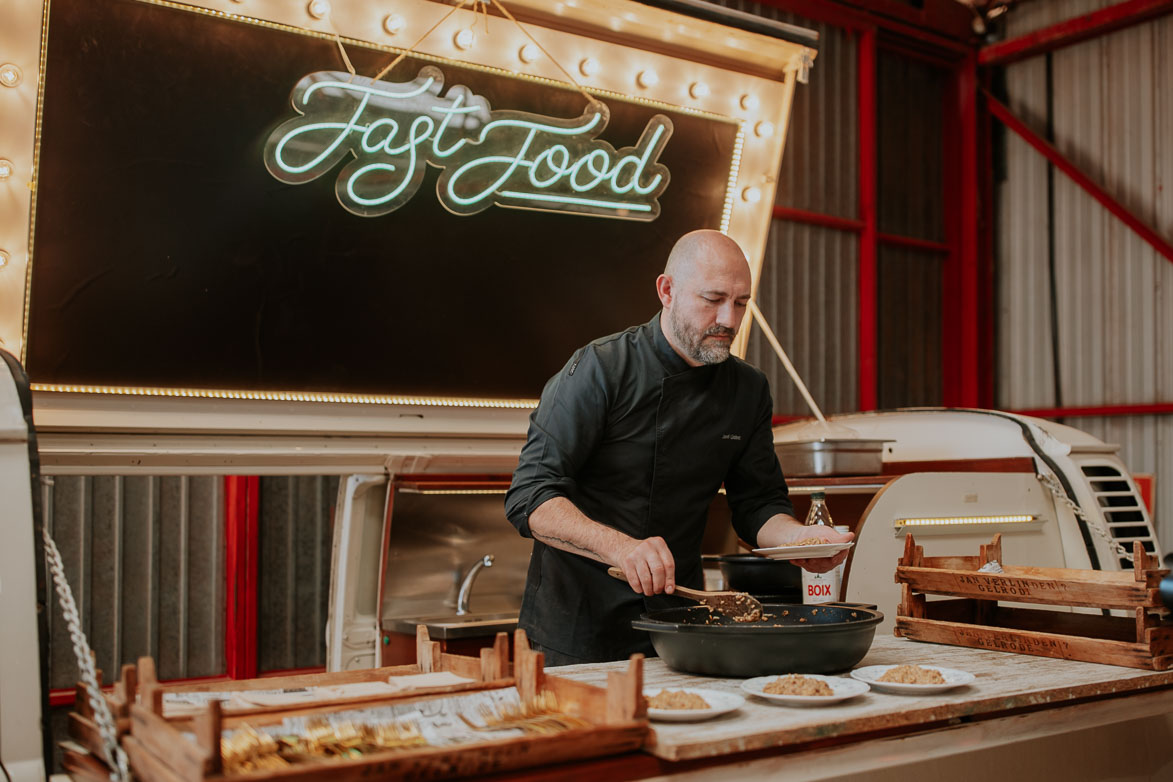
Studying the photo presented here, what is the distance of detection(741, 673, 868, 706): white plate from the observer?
184cm

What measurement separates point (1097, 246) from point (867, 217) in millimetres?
1799

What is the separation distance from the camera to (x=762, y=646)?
6.66ft

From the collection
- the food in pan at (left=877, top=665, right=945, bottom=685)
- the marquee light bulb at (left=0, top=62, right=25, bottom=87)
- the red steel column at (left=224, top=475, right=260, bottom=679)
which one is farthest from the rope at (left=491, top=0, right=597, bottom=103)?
the red steel column at (left=224, top=475, right=260, bottom=679)

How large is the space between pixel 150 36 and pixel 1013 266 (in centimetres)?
798

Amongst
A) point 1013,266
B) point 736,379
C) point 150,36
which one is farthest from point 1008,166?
point 150,36

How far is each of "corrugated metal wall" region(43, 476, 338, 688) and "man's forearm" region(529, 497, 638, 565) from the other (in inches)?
167

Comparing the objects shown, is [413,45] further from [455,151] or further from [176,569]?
[176,569]

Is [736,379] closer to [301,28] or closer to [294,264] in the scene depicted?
[294,264]

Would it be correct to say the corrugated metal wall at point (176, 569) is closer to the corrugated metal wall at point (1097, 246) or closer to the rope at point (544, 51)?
the rope at point (544, 51)

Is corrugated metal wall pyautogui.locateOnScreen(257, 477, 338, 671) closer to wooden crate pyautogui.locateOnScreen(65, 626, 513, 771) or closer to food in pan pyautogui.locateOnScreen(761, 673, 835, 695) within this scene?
wooden crate pyautogui.locateOnScreen(65, 626, 513, 771)

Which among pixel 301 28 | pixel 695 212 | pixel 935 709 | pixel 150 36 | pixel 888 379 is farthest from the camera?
pixel 888 379

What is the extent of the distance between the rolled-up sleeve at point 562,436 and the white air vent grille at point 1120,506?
7.63 feet

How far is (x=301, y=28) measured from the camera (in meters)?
3.18

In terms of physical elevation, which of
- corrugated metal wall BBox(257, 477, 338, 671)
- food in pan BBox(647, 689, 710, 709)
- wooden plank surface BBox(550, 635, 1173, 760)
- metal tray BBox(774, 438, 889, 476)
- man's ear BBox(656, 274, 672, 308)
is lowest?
corrugated metal wall BBox(257, 477, 338, 671)
